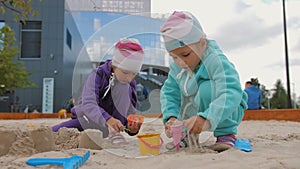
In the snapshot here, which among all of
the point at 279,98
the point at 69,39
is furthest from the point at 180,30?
the point at 279,98

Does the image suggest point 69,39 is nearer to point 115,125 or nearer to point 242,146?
point 115,125

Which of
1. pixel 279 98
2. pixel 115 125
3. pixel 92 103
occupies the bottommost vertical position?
pixel 115 125

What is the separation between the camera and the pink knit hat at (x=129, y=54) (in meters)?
1.65

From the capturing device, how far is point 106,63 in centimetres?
195

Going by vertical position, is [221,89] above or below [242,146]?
above

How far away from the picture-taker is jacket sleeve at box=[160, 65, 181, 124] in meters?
1.68

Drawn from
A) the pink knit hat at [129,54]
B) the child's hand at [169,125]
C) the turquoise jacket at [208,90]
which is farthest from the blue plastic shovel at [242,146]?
the pink knit hat at [129,54]

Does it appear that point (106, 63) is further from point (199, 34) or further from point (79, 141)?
point (199, 34)

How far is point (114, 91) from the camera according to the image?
202 cm

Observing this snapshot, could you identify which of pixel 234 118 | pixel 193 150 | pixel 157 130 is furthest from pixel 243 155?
pixel 157 130

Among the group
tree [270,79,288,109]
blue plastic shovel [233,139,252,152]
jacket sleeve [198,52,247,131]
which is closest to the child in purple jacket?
jacket sleeve [198,52,247,131]

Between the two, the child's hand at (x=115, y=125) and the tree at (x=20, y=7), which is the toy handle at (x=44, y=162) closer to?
the child's hand at (x=115, y=125)

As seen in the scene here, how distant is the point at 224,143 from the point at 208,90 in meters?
0.27

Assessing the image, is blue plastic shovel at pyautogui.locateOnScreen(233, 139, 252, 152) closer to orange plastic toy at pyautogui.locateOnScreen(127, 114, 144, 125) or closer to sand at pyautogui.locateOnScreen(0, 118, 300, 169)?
sand at pyautogui.locateOnScreen(0, 118, 300, 169)
